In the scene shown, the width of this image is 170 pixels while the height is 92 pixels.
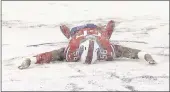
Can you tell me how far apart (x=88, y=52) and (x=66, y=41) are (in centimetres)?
113

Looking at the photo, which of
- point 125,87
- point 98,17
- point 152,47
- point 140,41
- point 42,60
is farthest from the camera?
point 98,17

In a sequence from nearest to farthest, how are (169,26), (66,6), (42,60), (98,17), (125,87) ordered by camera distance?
1. (125,87)
2. (42,60)
3. (169,26)
4. (98,17)
5. (66,6)

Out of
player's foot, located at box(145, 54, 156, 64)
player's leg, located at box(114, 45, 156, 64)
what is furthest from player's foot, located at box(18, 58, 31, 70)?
player's foot, located at box(145, 54, 156, 64)

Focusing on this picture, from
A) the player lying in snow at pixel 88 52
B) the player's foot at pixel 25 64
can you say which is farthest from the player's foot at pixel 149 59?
the player's foot at pixel 25 64

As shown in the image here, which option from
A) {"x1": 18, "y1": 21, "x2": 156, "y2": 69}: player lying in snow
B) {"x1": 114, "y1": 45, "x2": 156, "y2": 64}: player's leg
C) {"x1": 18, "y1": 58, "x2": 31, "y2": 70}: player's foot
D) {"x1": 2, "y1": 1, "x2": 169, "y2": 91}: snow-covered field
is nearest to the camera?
{"x1": 2, "y1": 1, "x2": 169, "y2": 91}: snow-covered field

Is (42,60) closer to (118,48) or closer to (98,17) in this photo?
(118,48)

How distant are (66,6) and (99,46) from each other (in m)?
3.05

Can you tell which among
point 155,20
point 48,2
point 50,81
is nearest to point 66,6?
point 48,2

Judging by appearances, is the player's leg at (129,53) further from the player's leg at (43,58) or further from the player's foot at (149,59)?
the player's leg at (43,58)

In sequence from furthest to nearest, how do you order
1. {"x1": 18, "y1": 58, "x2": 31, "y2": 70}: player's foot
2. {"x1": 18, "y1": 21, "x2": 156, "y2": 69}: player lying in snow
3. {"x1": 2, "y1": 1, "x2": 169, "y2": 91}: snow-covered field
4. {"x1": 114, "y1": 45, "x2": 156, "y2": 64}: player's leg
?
1. {"x1": 114, "y1": 45, "x2": 156, "y2": 64}: player's leg
2. {"x1": 18, "y1": 21, "x2": 156, "y2": 69}: player lying in snow
3. {"x1": 18, "y1": 58, "x2": 31, "y2": 70}: player's foot
4. {"x1": 2, "y1": 1, "x2": 169, "y2": 91}: snow-covered field

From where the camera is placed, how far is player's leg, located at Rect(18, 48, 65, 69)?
4300mm

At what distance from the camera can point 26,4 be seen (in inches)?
294

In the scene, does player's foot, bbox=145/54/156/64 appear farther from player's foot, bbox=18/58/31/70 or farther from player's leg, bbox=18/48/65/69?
player's foot, bbox=18/58/31/70

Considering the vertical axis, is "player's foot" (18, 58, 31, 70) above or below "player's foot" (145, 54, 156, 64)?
below
